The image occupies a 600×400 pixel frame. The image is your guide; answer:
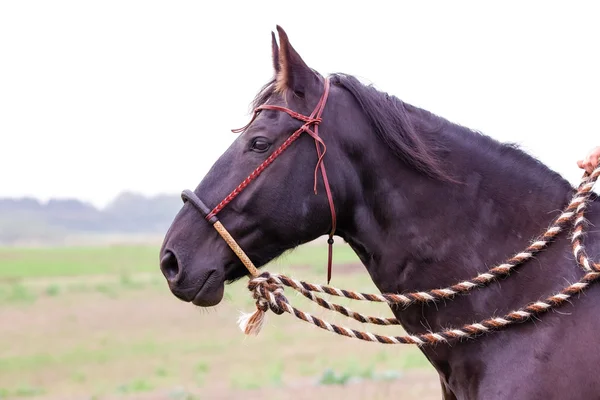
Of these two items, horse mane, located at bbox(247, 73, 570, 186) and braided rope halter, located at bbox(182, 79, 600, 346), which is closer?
braided rope halter, located at bbox(182, 79, 600, 346)

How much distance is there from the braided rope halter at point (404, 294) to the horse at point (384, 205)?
0.02 metres

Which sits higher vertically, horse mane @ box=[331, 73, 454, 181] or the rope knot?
horse mane @ box=[331, 73, 454, 181]

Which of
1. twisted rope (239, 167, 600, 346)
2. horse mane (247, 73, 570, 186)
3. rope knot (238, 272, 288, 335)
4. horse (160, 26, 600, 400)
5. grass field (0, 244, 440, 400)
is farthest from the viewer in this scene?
grass field (0, 244, 440, 400)

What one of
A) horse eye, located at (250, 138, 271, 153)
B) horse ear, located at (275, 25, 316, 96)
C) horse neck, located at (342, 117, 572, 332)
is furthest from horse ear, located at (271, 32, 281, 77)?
horse neck, located at (342, 117, 572, 332)

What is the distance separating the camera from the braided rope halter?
3178 mm

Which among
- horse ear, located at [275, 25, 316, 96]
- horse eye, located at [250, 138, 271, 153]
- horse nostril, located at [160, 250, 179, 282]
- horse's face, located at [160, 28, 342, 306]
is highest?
horse ear, located at [275, 25, 316, 96]

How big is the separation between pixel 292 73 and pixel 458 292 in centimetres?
134

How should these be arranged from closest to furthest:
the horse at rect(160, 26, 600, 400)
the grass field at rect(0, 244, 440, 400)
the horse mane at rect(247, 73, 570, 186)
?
the horse at rect(160, 26, 600, 400)
the horse mane at rect(247, 73, 570, 186)
the grass field at rect(0, 244, 440, 400)

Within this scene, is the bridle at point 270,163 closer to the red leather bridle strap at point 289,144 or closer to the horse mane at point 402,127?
the red leather bridle strap at point 289,144

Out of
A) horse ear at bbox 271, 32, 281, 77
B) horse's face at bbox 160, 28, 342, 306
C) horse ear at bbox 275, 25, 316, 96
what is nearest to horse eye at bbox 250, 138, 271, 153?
horse's face at bbox 160, 28, 342, 306

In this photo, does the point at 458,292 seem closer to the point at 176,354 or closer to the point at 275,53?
the point at 275,53

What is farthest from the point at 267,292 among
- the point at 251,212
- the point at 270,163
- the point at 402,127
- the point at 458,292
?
the point at 402,127

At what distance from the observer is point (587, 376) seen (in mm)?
2996

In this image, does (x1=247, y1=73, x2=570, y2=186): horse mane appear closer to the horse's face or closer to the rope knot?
the horse's face
